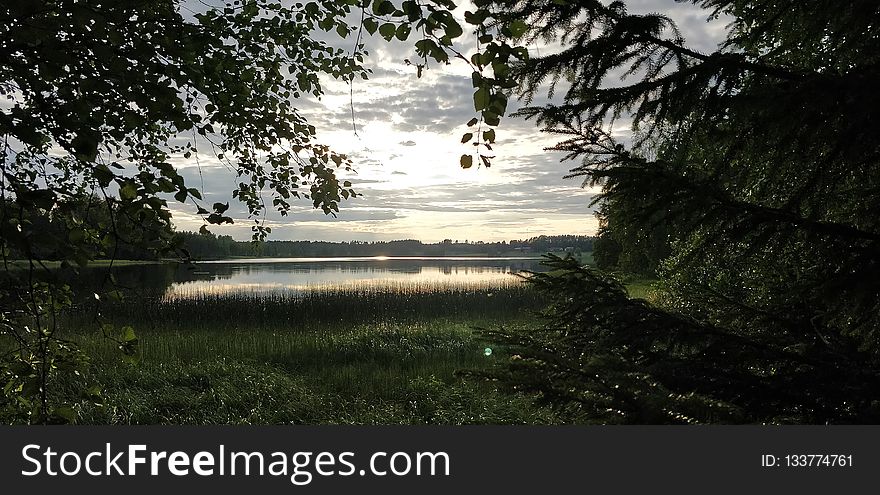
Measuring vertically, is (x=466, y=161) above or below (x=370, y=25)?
below

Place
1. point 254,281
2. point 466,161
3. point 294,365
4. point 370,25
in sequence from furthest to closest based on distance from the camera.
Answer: point 254,281 < point 294,365 < point 370,25 < point 466,161

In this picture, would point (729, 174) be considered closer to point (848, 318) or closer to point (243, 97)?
point (848, 318)

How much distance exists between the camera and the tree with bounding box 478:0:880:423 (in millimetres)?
2455

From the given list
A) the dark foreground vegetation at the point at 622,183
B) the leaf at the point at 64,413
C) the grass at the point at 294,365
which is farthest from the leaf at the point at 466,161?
the leaf at the point at 64,413

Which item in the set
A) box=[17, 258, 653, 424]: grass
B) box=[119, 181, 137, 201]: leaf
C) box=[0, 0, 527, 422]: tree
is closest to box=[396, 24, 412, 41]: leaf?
box=[0, 0, 527, 422]: tree

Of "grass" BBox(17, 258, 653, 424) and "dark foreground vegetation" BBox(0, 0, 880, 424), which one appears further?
"grass" BBox(17, 258, 653, 424)

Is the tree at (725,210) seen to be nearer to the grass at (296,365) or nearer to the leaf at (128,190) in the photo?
the grass at (296,365)

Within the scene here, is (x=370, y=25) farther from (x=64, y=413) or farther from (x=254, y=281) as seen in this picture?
(x=254, y=281)

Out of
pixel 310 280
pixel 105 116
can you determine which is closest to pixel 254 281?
pixel 310 280

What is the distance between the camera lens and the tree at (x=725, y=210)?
8.05 feet

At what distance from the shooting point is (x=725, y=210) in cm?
271

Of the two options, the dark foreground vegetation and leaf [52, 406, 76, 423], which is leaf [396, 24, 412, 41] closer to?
the dark foreground vegetation

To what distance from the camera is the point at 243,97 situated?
386cm

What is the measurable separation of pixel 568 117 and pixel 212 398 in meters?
7.30
